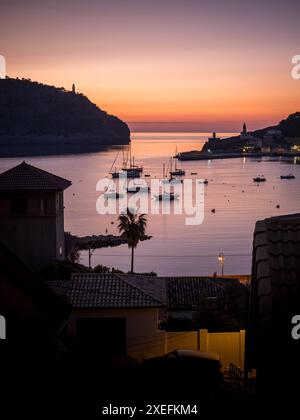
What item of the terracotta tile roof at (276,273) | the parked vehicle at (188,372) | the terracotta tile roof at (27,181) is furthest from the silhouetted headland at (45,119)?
the terracotta tile roof at (276,273)

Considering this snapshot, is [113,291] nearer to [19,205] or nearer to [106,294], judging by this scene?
[106,294]

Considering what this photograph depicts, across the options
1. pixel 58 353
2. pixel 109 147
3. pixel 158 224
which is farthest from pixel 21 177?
pixel 109 147

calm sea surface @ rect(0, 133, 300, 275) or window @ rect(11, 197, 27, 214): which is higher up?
window @ rect(11, 197, 27, 214)

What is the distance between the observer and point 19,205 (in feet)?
44.2

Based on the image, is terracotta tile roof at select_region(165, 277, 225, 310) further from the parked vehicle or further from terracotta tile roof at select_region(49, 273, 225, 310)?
the parked vehicle

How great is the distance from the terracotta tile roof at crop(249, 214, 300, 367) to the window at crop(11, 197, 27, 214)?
11564 millimetres

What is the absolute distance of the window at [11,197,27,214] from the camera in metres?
13.4

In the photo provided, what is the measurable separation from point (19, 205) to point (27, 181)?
0.54 m

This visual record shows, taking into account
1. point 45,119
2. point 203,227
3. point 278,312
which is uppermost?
point 45,119

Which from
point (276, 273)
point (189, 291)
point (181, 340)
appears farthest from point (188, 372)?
point (189, 291)

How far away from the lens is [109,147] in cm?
17450

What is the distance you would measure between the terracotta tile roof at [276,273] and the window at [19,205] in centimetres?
1156

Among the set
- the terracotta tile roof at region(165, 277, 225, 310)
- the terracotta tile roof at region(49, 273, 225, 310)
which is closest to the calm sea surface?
the terracotta tile roof at region(165, 277, 225, 310)
